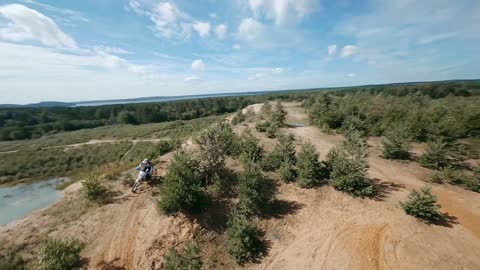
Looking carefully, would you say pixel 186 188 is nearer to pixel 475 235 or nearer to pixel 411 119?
pixel 475 235

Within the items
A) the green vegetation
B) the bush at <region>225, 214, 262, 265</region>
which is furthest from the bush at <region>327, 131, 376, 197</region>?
the green vegetation

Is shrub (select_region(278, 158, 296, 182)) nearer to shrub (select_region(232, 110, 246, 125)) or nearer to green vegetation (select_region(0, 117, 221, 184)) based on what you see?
green vegetation (select_region(0, 117, 221, 184))

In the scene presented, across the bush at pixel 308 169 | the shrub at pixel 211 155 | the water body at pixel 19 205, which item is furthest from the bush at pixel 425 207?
the water body at pixel 19 205

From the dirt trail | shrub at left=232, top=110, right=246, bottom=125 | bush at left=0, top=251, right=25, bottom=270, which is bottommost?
the dirt trail

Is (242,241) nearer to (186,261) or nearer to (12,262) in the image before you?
(186,261)

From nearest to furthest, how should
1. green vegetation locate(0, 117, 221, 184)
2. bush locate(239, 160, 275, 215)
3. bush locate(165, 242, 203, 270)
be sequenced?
1. bush locate(165, 242, 203, 270)
2. bush locate(239, 160, 275, 215)
3. green vegetation locate(0, 117, 221, 184)

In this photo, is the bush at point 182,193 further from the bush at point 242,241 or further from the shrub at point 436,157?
the shrub at point 436,157
